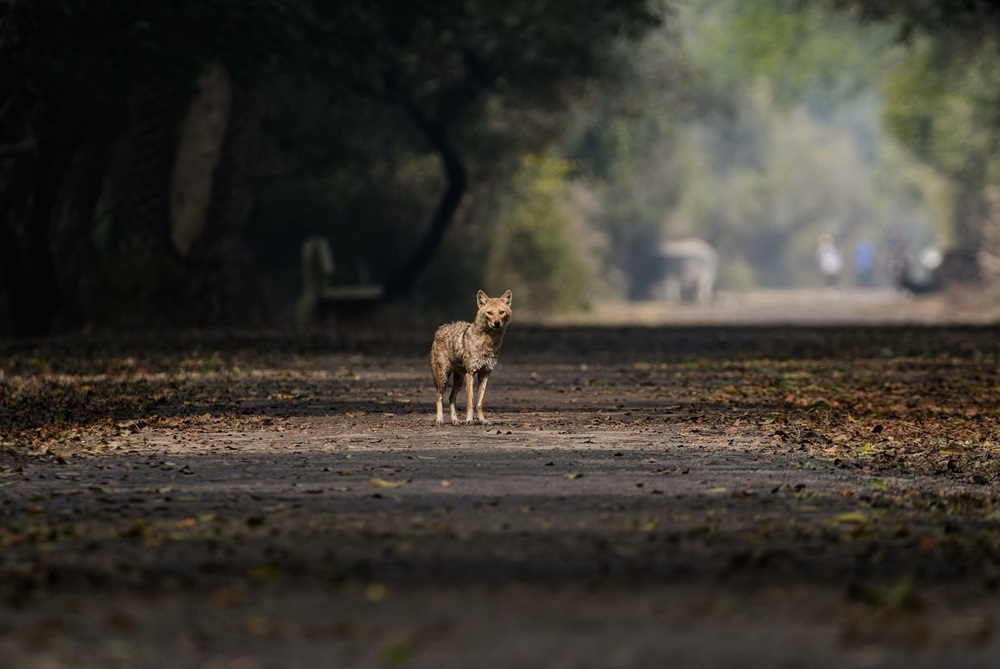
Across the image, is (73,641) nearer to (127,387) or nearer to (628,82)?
(127,387)

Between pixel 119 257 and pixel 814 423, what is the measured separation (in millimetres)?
18594

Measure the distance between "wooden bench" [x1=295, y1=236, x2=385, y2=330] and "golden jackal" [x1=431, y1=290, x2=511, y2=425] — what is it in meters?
21.7

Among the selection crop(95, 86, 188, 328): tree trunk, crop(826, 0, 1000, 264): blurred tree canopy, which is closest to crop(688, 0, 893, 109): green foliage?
crop(826, 0, 1000, 264): blurred tree canopy

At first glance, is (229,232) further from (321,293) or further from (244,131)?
(321,293)

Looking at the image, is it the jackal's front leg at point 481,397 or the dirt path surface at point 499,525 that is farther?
the jackal's front leg at point 481,397

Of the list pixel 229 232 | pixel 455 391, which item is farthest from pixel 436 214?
pixel 455 391

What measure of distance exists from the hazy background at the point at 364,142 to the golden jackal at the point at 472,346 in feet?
33.7

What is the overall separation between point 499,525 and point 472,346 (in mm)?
5802

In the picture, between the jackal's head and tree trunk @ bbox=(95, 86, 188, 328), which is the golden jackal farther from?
tree trunk @ bbox=(95, 86, 188, 328)

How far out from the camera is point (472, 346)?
1645 centimetres

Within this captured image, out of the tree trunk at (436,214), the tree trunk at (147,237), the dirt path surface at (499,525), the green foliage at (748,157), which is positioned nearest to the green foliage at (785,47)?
the green foliage at (748,157)

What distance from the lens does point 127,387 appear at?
20672 millimetres

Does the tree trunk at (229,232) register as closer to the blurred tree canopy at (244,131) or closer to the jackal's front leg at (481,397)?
the blurred tree canopy at (244,131)

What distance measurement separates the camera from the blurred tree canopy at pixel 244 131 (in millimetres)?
29844
